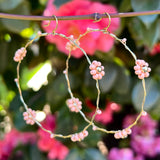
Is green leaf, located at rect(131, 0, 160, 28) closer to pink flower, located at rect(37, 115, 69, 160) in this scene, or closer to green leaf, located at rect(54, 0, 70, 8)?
green leaf, located at rect(54, 0, 70, 8)

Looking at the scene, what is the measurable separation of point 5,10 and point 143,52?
25 cm

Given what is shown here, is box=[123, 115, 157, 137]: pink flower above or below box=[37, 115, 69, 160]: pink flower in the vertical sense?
below

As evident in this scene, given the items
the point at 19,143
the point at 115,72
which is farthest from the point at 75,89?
the point at 19,143

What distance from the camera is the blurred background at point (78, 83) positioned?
1.42ft

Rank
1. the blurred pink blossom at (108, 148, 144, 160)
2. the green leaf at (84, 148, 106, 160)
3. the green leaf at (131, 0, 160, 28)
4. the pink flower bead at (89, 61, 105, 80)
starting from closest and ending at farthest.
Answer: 1. the pink flower bead at (89, 61, 105, 80)
2. the green leaf at (131, 0, 160, 28)
3. the green leaf at (84, 148, 106, 160)
4. the blurred pink blossom at (108, 148, 144, 160)

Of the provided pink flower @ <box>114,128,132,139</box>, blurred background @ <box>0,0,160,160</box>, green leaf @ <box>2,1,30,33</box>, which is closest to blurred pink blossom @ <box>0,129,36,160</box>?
→ blurred background @ <box>0,0,160,160</box>

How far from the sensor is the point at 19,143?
2.25 feet

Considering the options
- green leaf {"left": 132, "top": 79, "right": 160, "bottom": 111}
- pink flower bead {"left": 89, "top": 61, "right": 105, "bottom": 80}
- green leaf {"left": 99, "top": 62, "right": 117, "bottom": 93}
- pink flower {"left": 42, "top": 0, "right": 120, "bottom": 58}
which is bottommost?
green leaf {"left": 132, "top": 79, "right": 160, "bottom": 111}

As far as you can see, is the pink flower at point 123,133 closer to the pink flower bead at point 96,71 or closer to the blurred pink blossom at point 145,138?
the pink flower bead at point 96,71

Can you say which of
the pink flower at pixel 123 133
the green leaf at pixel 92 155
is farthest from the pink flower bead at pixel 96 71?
the green leaf at pixel 92 155

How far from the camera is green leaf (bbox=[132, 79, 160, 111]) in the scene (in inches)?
19.0

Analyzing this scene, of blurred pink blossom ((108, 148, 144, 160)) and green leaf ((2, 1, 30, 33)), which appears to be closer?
green leaf ((2, 1, 30, 33))

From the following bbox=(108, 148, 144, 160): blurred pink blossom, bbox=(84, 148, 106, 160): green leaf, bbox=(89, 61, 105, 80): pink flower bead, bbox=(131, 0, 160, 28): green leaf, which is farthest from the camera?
bbox=(108, 148, 144, 160): blurred pink blossom

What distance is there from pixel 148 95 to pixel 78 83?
11 cm
